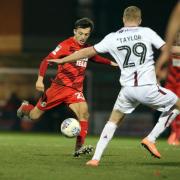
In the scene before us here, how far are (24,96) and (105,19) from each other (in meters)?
6.30

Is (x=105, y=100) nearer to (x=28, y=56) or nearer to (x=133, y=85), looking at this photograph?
(x=28, y=56)

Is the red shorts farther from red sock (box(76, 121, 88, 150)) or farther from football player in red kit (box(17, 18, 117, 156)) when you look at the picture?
red sock (box(76, 121, 88, 150))

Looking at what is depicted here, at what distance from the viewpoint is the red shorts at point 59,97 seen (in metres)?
11.3

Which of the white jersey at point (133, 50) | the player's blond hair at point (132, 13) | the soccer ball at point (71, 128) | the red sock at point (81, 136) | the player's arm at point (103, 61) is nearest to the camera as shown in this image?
the player's blond hair at point (132, 13)

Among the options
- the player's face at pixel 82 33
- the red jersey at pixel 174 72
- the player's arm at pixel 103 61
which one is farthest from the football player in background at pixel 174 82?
the player's face at pixel 82 33

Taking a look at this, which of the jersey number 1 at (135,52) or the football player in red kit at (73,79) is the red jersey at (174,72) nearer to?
the football player in red kit at (73,79)

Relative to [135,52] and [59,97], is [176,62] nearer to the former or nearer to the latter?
[59,97]

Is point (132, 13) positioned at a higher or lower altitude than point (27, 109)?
higher

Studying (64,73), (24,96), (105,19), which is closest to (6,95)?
(24,96)

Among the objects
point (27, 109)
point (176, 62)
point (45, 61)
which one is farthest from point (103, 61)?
point (176, 62)

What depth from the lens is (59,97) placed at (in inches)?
455

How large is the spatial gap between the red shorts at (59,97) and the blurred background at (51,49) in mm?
11803

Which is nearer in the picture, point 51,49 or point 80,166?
point 80,166

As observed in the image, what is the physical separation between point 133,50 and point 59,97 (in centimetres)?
270
